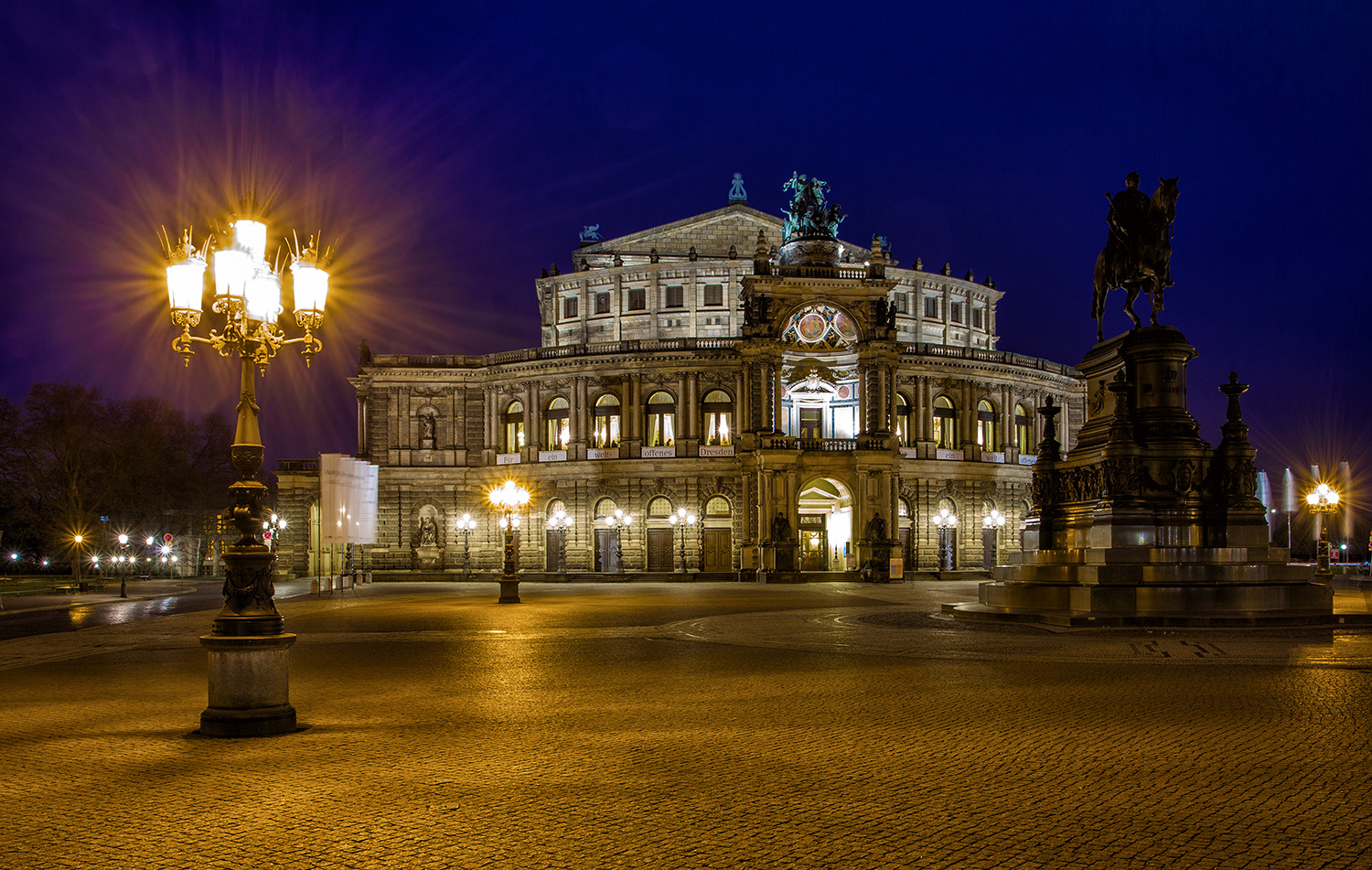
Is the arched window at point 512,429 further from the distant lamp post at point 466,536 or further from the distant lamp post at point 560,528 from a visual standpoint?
the distant lamp post at point 560,528

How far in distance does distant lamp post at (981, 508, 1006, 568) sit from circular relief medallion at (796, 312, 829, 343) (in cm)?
1666

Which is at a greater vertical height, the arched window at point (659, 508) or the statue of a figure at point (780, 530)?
the arched window at point (659, 508)

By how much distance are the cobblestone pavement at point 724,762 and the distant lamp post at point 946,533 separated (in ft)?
161

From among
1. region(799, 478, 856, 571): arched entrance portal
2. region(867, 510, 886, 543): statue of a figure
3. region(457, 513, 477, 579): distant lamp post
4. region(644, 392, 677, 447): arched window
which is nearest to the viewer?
region(867, 510, 886, 543): statue of a figure

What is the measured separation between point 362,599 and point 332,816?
3487cm

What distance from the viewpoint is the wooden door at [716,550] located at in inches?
2559

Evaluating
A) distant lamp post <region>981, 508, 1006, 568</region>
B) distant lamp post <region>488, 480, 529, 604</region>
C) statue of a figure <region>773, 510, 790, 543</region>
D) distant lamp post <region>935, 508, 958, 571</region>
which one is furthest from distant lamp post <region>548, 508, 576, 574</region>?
distant lamp post <region>981, 508, 1006, 568</region>

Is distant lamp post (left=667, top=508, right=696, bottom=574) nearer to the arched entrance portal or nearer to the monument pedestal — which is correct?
the arched entrance portal

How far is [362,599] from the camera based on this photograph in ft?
Result: 133

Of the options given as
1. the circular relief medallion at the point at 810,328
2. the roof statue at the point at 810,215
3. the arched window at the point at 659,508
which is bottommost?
the arched window at the point at 659,508

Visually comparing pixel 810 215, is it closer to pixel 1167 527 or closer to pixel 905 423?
pixel 905 423

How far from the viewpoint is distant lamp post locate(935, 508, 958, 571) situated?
218 feet

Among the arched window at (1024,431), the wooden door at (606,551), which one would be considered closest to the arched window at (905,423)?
the arched window at (1024,431)

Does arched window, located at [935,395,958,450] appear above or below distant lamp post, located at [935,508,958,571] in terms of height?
above
